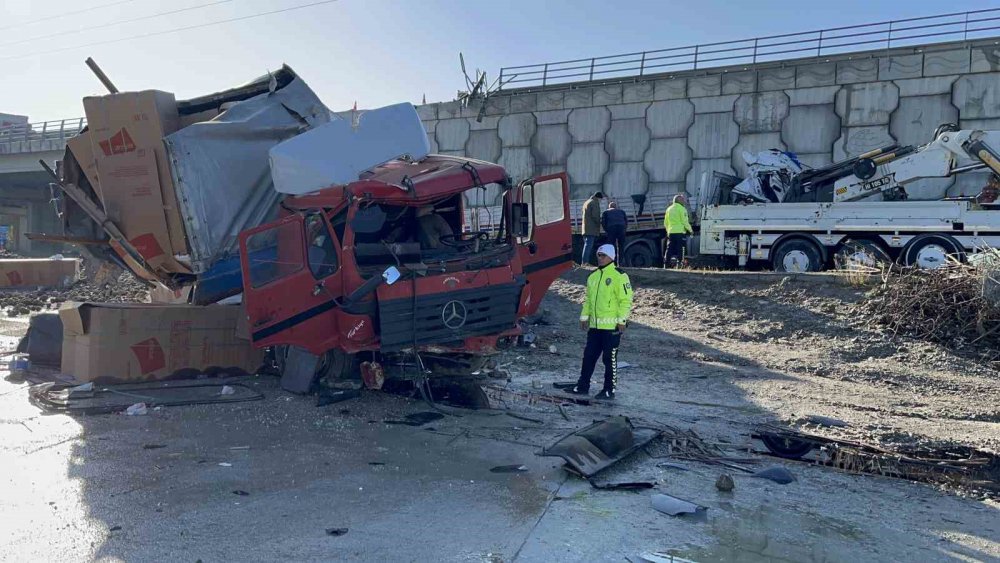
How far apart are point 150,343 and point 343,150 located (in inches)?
116

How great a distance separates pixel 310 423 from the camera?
6.97 m

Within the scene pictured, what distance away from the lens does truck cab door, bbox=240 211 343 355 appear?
701cm

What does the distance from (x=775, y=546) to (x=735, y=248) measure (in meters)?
13.3

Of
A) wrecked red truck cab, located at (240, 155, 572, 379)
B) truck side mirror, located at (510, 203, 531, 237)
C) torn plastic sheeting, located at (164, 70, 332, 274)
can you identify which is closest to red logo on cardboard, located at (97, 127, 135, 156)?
torn plastic sheeting, located at (164, 70, 332, 274)

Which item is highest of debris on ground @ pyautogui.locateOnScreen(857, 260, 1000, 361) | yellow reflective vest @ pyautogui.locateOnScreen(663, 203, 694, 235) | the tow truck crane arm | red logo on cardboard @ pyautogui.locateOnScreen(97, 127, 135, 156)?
the tow truck crane arm

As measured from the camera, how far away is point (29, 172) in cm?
4447

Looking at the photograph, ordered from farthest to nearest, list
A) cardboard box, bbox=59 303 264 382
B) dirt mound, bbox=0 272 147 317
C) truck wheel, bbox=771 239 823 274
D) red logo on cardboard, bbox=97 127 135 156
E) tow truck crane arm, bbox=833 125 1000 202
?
truck wheel, bbox=771 239 823 274, dirt mound, bbox=0 272 147 317, tow truck crane arm, bbox=833 125 1000 202, red logo on cardboard, bbox=97 127 135 156, cardboard box, bbox=59 303 264 382

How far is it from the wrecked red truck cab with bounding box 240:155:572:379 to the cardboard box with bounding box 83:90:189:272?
4.59 feet

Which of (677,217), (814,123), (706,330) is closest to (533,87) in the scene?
(814,123)

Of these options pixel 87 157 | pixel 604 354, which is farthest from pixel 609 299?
pixel 87 157

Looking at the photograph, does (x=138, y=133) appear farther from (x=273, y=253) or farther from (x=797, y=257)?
(x=797, y=257)

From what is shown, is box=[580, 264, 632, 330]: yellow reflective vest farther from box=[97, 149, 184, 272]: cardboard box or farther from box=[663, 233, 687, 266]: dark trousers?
box=[663, 233, 687, 266]: dark trousers

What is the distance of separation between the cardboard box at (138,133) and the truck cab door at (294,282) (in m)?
1.49

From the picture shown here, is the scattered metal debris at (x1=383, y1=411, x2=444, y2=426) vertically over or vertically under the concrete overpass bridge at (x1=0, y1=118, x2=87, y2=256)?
under
